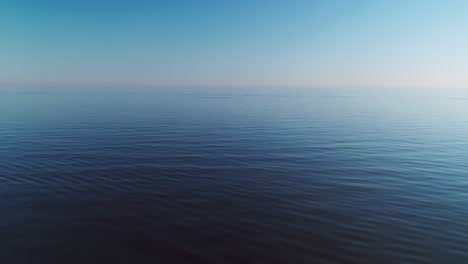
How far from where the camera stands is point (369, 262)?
8.61 meters

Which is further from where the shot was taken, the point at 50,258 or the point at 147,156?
the point at 147,156

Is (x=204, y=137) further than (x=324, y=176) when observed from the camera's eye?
Yes

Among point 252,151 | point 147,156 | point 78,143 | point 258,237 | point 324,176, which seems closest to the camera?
point 258,237

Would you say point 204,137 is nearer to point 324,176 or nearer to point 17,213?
point 324,176

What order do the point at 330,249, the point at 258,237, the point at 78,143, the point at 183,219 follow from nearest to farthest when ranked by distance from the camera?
the point at 330,249, the point at 258,237, the point at 183,219, the point at 78,143

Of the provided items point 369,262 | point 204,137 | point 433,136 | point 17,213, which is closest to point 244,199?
point 369,262

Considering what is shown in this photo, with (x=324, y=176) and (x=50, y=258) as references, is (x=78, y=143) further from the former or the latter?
(x=324, y=176)

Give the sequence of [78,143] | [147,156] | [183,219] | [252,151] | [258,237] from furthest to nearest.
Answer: [78,143] < [252,151] < [147,156] < [183,219] < [258,237]

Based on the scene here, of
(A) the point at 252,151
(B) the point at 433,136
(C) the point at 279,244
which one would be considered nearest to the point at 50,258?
(C) the point at 279,244

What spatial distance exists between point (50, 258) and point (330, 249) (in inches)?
356

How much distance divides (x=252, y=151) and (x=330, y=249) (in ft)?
46.4

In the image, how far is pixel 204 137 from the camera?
29141mm

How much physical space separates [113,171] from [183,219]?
8.00m

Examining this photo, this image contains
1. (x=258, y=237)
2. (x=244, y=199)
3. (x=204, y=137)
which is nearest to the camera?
(x=258, y=237)
